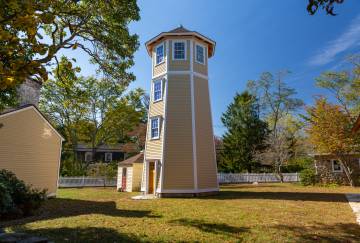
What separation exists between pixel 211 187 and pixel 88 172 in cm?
1806

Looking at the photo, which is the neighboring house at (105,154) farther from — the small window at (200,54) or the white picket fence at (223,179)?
the small window at (200,54)

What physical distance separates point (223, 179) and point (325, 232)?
72.1 feet

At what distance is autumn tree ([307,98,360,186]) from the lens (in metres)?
20.9

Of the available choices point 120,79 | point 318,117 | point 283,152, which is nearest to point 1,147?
point 120,79

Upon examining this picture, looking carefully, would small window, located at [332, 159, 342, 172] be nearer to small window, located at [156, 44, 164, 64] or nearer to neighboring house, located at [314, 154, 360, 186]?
neighboring house, located at [314, 154, 360, 186]

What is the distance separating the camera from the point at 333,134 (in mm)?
21016

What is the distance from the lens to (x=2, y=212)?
863 cm

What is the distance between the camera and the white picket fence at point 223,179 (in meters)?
26.2

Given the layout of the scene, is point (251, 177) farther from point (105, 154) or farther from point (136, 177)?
point (105, 154)

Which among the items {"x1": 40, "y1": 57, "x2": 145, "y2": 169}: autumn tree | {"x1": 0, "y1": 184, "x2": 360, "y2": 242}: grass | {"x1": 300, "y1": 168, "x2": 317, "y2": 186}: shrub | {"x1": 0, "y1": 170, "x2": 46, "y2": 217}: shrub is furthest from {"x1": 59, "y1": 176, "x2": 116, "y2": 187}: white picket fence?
{"x1": 300, "y1": 168, "x2": 317, "y2": 186}: shrub

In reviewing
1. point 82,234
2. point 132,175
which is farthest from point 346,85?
point 82,234

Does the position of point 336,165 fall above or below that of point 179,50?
below

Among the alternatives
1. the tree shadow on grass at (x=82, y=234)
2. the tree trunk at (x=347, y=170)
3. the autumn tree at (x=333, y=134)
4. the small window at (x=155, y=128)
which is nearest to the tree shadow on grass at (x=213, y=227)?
the tree shadow on grass at (x=82, y=234)

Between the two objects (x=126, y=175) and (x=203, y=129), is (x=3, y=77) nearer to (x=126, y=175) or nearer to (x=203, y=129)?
(x=203, y=129)
